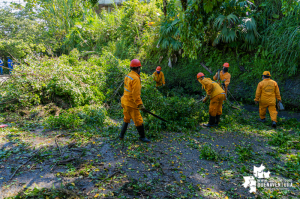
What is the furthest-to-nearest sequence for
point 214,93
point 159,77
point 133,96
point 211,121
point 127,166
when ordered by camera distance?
point 159,77 < point 211,121 < point 214,93 < point 133,96 < point 127,166

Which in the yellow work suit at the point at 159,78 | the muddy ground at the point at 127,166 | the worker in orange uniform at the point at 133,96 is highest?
the worker in orange uniform at the point at 133,96

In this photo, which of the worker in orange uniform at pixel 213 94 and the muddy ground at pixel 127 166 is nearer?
the muddy ground at pixel 127 166

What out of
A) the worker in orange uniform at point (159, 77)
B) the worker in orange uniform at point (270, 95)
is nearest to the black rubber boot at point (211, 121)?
the worker in orange uniform at point (270, 95)

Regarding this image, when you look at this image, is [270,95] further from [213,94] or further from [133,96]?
[133,96]

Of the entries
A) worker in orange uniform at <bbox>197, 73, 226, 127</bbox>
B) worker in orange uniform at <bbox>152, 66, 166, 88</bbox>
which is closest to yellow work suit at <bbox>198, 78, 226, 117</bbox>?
worker in orange uniform at <bbox>197, 73, 226, 127</bbox>

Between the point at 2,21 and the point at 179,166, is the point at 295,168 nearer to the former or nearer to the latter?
the point at 179,166

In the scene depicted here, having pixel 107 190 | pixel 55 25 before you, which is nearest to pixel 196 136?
pixel 107 190

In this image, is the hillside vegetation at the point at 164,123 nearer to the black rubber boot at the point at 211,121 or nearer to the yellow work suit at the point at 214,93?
the black rubber boot at the point at 211,121

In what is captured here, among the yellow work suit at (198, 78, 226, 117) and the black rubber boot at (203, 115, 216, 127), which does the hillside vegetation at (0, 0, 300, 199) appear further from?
the yellow work suit at (198, 78, 226, 117)

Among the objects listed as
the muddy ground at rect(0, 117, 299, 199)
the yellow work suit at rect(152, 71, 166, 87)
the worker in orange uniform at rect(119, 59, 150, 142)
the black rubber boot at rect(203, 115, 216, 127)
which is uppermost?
the worker in orange uniform at rect(119, 59, 150, 142)

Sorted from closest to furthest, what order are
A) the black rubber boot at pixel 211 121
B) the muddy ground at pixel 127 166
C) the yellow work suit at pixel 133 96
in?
the muddy ground at pixel 127 166, the yellow work suit at pixel 133 96, the black rubber boot at pixel 211 121

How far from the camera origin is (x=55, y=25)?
18.0 metres

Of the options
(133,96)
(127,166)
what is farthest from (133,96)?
(127,166)

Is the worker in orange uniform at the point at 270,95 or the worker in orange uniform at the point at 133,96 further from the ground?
the worker in orange uniform at the point at 133,96
